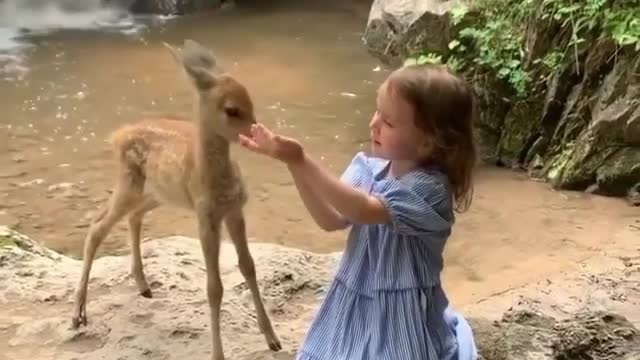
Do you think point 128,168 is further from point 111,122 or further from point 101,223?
point 111,122

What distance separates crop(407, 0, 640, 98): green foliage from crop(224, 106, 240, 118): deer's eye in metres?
3.96

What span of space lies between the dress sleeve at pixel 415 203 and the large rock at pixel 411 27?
5533 mm

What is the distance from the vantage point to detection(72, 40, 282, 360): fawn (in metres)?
3.63

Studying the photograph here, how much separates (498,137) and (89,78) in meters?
4.65

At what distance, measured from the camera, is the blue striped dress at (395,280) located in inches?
120

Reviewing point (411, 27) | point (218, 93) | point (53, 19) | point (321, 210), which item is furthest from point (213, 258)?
point (53, 19)

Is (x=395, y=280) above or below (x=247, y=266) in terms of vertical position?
above

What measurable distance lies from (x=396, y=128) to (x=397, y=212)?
251 millimetres

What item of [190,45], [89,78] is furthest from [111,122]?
[190,45]

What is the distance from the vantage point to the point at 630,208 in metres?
6.78

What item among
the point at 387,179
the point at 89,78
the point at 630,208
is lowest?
the point at 89,78

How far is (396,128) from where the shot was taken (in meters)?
3.05

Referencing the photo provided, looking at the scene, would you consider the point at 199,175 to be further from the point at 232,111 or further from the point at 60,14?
the point at 60,14

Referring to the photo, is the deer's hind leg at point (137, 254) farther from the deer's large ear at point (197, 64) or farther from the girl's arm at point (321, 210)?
the girl's arm at point (321, 210)
